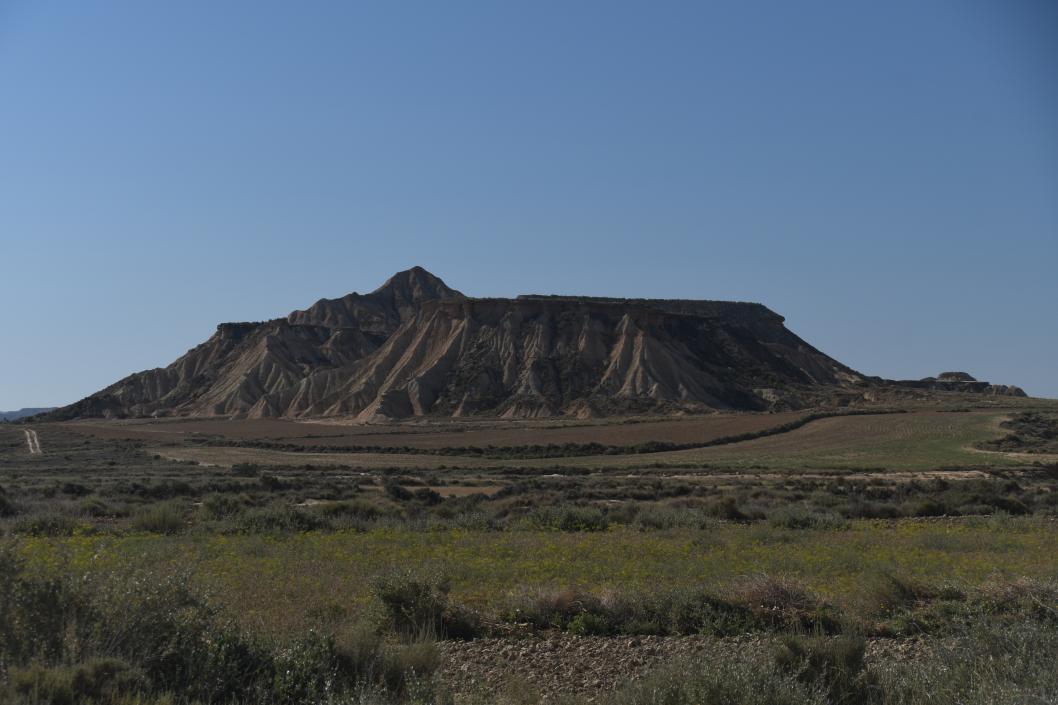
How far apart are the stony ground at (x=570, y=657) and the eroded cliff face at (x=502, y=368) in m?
95.2

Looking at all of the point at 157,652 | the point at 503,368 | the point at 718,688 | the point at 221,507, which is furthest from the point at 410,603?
the point at 503,368

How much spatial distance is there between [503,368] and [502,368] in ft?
0.42

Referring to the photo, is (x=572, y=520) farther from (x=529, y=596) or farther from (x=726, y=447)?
(x=726, y=447)

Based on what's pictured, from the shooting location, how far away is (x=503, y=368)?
117 meters

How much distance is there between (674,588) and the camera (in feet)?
41.2

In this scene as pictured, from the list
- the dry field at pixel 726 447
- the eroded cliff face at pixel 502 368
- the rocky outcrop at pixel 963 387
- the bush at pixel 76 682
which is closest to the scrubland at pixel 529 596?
the bush at pixel 76 682

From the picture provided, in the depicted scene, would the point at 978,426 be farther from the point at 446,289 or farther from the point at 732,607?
the point at 446,289

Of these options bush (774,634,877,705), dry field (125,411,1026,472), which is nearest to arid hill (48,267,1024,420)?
dry field (125,411,1026,472)

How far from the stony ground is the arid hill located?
9532cm

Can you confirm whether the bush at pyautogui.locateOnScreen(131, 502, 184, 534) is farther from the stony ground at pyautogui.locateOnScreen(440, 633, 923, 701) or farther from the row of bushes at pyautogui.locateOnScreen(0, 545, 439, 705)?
the row of bushes at pyautogui.locateOnScreen(0, 545, 439, 705)

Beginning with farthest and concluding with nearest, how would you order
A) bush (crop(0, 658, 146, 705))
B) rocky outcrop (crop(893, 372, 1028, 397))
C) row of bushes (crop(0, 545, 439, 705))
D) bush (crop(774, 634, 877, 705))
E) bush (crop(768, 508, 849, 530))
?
1. rocky outcrop (crop(893, 372, 1028, 397))
2. bush (crop(768, 508, 849, 530))
3. bush (crop(774, 634, 877, 705))
4. row of bushes (crop(0, 545, 439, 705))
5. bush (crop(0, 658, 146, 705))

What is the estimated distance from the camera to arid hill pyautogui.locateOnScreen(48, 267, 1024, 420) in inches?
4407

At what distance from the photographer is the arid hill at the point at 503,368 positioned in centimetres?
11194

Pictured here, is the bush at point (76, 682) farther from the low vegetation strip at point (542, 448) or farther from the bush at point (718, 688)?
the low vegetation strip at point (542, 448)
